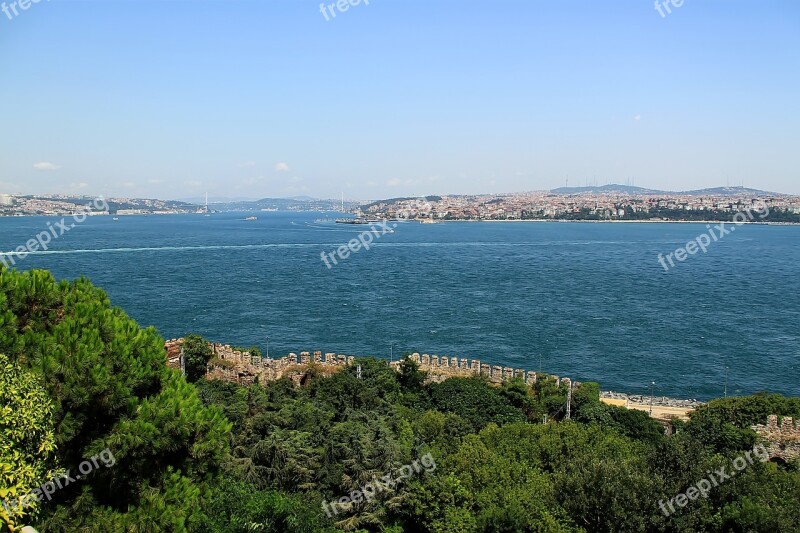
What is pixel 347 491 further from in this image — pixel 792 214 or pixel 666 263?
pixel 792 214

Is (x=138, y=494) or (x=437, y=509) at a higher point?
(x=138, y=494)

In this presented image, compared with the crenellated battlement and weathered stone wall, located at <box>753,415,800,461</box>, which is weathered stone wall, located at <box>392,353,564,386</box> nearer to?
the crenellated battlement

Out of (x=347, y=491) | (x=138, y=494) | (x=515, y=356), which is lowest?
(x=515, y=356)

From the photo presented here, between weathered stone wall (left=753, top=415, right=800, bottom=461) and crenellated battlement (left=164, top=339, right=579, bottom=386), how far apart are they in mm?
6987

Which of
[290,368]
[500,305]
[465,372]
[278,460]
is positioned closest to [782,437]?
Answer: [465,372]

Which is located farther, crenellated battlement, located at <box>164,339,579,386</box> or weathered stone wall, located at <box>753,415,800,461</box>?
crenellated battlement, located at <box>164,339,579,386</box>

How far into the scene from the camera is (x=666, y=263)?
255ft

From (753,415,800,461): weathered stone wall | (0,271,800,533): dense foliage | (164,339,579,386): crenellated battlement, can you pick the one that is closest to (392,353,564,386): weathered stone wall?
(164,339,579,386): crenellated battlement

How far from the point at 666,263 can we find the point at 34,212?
6475 inches

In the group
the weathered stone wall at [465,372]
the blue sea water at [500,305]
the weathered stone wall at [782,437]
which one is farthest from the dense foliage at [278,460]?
the blue sea water at [500,305]

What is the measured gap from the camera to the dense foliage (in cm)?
828

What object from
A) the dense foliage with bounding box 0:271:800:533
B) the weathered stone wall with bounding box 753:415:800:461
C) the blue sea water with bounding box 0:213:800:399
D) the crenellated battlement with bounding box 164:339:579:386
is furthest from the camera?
the blue sea water with bounding box 0:213:800:399

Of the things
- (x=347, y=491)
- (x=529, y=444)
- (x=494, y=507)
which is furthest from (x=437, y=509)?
(x=529, y=444)

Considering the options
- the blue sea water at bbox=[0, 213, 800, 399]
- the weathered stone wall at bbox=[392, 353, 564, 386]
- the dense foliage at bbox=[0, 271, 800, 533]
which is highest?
the dense foliage at bbox=[0, 271, 800, 533]
